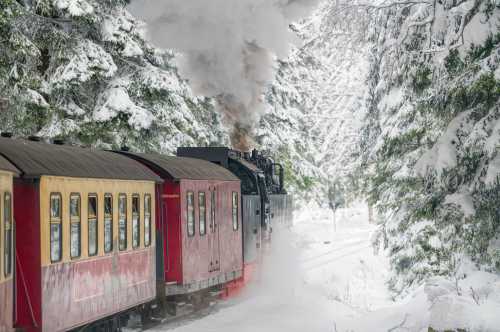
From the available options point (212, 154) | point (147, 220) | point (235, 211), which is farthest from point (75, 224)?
point (212, 154)

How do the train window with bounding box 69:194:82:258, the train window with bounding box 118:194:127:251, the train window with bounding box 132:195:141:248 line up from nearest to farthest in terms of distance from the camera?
the train window with bounding box 69:194:82:258 < the train window with bounding box 118:194:127:251 < the train window with bounding box 132:195:141:248

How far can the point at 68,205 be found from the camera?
9.99 m

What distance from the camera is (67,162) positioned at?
1034 centimetres

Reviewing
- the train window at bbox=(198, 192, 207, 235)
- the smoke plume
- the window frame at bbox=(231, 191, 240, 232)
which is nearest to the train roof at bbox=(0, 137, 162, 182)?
the train window at bbox=(198, 192, 207, 235)

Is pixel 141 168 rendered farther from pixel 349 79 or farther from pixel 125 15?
pixel 349 79

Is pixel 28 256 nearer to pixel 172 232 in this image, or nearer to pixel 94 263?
pixel 94 263

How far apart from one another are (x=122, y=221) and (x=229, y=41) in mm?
11529

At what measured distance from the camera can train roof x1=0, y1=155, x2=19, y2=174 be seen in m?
8.12

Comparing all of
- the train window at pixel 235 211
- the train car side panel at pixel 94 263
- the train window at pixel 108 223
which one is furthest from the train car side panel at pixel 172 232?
the train window at pixel 235 211

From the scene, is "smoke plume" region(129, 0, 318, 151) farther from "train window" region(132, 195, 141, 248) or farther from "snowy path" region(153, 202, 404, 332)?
"train window" region(132, 195, 141, 248)

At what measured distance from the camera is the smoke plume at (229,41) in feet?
69.5

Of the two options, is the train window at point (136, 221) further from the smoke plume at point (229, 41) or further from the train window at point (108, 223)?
the smoke plume at point (229, 41)

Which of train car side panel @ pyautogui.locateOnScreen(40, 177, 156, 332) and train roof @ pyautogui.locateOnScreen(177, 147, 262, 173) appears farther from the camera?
train roof @ pyautogui.locateOnScreen(177, 147, 262, 173)

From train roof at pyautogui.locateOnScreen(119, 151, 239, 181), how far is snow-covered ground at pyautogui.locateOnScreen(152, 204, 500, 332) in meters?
2.68
